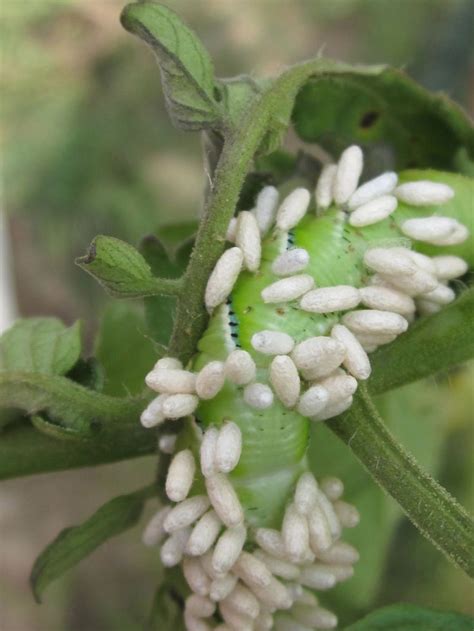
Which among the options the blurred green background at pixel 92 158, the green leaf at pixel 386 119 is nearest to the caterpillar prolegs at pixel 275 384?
the green leaf at pixel 386 119

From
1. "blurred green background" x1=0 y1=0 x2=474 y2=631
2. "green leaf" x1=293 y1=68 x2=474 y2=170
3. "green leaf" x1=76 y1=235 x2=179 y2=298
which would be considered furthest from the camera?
"blurred green background" x1=0 y1=0 x2=474 y2=631

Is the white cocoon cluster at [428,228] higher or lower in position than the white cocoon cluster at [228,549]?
higher

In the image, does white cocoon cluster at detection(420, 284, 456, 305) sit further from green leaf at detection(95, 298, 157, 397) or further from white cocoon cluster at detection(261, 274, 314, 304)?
green leaf at detection(95, 298, 157, 397)

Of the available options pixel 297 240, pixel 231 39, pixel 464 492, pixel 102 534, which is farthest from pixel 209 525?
pixel 231 39

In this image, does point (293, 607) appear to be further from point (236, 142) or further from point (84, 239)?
point (84, 239)

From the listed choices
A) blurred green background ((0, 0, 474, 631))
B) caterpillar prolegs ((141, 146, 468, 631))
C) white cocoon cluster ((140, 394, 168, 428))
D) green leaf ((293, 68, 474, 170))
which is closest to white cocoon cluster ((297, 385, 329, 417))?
caterpillar prolegs ((141, 146, 468, 631))

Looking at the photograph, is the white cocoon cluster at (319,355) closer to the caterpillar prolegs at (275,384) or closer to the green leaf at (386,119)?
the caterpillar prolegs at (275,384)

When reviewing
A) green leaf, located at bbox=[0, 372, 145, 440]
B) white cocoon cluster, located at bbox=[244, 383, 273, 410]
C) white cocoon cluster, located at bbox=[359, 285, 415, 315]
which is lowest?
green leaf, located at bbox=[0, 372, 145, 440]
